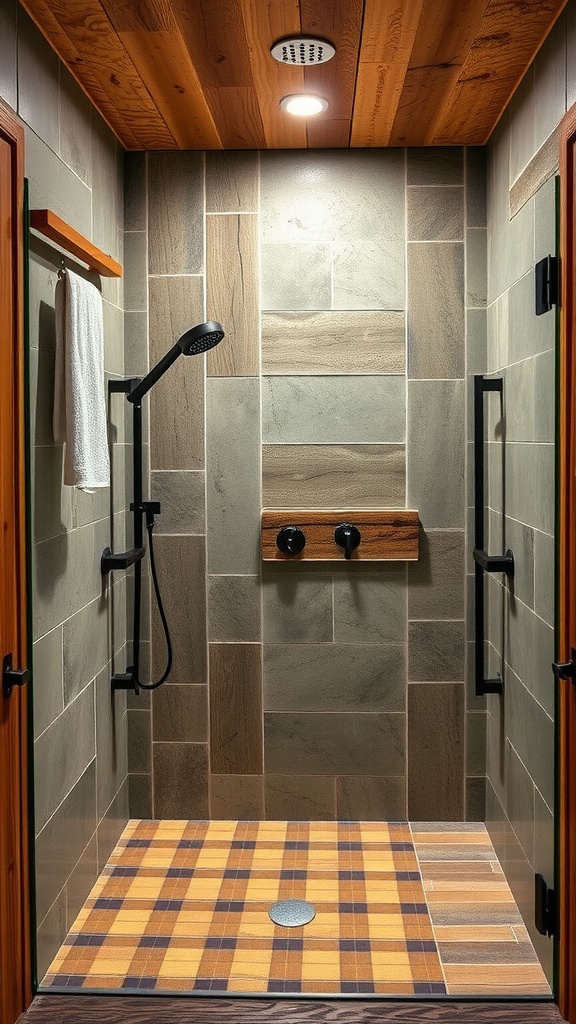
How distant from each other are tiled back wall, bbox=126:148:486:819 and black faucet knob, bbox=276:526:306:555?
0.07 meters

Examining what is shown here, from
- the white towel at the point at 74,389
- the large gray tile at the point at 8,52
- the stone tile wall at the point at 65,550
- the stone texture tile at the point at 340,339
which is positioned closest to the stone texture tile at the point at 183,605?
the stone tile wall at the point at 65,550

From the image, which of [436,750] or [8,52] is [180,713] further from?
[8,52]

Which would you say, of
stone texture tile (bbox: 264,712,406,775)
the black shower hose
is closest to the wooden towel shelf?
the black shower hose

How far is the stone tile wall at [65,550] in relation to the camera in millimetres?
2119

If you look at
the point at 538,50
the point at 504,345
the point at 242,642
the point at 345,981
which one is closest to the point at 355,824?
the point at 242,642

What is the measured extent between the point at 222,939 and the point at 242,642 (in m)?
0.99

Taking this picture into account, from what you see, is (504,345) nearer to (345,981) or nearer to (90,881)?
(345,981)

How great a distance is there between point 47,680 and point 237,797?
1141 mm

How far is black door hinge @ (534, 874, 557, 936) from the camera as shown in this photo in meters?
2.10

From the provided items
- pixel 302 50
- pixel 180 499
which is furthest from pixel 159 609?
pixel 302 50

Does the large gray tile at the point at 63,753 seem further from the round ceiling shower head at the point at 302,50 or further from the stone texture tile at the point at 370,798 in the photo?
the round ceiling shower head at the point at 302,50

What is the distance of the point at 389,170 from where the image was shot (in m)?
2.98

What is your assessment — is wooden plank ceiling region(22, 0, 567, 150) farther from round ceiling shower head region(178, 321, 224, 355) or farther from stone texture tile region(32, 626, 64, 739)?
stone texture tile region(32, 626, 64, 739)

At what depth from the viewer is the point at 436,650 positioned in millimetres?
3061
